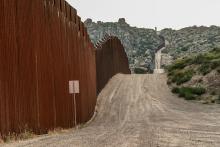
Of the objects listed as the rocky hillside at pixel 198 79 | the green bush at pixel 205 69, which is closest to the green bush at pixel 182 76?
the rocky hillside at pixel 198 79

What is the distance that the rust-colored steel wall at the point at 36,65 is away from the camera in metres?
17.3

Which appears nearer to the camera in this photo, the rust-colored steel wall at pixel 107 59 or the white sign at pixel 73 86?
the white sign at pixel 73 86

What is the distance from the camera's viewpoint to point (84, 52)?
31984 millimetres

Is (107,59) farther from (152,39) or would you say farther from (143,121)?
(152,39)

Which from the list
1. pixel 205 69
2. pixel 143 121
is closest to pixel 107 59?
pixel 205 69

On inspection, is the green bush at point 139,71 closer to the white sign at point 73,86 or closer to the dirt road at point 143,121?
the dirt road at point 143,121

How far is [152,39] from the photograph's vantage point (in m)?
147

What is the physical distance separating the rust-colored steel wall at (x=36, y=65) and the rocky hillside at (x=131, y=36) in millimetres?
102165

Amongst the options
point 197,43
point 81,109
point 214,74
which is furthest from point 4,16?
point 197,43

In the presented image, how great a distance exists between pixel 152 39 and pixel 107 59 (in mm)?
100112

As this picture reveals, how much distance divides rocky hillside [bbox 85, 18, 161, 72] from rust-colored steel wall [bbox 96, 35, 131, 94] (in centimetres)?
6861

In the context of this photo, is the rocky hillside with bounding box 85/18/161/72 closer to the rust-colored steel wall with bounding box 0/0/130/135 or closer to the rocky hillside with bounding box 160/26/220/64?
the rocky hillside with bounding box 160/26/220/64

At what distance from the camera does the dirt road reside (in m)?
15.6

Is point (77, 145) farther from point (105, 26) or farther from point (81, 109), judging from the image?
point (105, 26)
